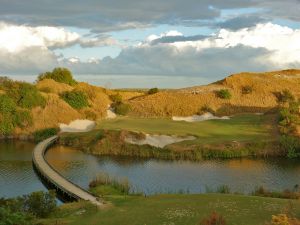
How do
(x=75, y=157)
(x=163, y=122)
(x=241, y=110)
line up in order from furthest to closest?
(x=241, y=110), (x=163, y=122), (x=75, y=157)

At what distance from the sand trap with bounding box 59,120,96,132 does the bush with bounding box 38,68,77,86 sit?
31800 mm

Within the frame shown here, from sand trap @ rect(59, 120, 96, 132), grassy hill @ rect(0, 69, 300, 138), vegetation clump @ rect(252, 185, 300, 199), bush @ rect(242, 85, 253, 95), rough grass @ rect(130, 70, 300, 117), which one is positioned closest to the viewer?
vegetation clump @ rect(252, 185, 300, 199)

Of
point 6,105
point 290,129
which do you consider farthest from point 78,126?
point 290,129

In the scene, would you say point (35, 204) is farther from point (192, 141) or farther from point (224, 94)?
point (224, 94)

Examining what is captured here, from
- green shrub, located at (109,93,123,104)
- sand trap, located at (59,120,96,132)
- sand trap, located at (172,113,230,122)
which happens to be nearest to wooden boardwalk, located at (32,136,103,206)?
sand trap, located at (59,120,96,132)

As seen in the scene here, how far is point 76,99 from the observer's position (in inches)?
3216

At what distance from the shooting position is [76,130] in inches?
2886

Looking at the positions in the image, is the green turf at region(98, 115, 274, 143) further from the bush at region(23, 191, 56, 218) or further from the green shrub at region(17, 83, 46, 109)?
the bush at region(23, 191, 56, 218)

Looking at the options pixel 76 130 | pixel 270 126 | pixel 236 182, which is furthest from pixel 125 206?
pixel 76 130

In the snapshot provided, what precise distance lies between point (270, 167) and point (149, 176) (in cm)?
1246

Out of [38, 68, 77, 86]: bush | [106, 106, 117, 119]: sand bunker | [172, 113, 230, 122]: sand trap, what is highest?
[38, 68, 77, 86]: bush

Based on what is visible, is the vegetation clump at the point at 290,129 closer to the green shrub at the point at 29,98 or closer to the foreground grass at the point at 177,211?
the foreground grass at the point at 177,211

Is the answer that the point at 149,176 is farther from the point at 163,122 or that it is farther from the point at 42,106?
the point at 42,106

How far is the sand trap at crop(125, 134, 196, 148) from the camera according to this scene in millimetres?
57750
